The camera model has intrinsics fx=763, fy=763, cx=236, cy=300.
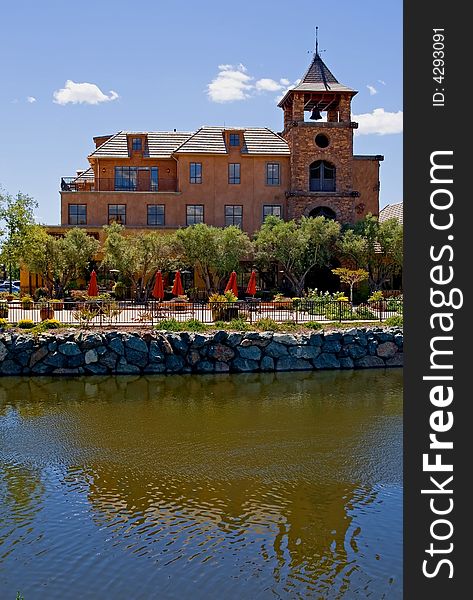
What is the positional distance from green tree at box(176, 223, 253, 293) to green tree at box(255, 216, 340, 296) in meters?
1.62

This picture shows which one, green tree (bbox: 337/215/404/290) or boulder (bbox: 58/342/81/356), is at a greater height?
green tree (bbox: 337/215/404/290)

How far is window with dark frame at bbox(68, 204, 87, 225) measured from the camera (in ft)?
165

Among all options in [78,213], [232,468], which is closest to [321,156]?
[78,213]

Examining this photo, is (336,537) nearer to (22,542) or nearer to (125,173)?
(22,542)

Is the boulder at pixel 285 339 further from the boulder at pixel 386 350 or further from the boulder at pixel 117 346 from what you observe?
the boulder at pixel 117 346

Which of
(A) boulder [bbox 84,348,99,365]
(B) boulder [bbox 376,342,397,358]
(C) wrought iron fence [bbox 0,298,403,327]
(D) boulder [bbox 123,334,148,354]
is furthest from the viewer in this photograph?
(C) wrought iron fence [bbox 0,298,403,327]

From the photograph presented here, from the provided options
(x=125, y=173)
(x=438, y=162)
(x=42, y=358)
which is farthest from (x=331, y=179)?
(x=438, y=162)

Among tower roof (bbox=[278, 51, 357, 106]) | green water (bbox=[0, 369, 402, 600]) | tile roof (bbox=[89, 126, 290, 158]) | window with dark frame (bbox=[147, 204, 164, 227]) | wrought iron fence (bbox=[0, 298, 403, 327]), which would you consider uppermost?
tower roof (bbox=[278, 51, 357, 106])

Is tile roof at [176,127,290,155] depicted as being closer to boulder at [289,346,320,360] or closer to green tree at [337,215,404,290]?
green tree at [337,215,404,290]

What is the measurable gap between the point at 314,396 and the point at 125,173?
32.0 meters

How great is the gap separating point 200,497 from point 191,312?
19.7m

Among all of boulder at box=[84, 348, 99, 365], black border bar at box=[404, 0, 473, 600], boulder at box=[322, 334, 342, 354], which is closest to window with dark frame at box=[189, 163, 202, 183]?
boulder at box=[322, 334, 342, 354]

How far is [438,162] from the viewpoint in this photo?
768 centimetres

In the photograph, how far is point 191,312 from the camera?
3384 cm
